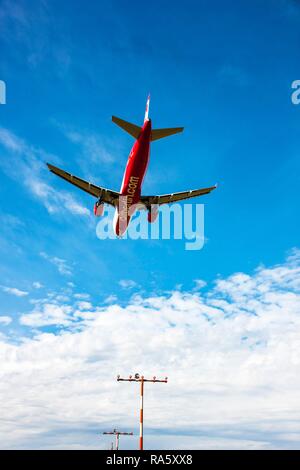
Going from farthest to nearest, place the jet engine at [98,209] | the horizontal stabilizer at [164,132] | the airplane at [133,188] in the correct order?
the jet engine at [98,209] < the horizontal stabilizer at [164,132] < the airplane at [133,188]

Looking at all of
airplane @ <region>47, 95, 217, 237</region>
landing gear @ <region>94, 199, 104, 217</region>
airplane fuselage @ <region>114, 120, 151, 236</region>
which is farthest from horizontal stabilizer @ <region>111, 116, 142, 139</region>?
landing gear @ <region>94, 199, 104, 217</region>

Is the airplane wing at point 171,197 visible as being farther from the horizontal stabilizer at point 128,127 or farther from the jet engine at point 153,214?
the horizontal stabilizer at point 128,127

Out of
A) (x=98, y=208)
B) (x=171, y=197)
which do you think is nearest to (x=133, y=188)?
(x=98, y=208)

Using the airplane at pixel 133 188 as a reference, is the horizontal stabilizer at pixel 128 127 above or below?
above

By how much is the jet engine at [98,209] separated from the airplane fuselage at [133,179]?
1742mm

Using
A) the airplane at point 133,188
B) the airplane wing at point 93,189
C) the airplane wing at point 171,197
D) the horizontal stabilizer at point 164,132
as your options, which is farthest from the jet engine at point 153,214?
the horizontal stabilizer at point 164,132

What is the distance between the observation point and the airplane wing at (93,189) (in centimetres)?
4866

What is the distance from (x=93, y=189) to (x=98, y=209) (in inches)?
93.7

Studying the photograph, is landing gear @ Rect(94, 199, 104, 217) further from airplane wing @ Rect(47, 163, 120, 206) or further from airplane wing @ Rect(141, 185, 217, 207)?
airplane wing @ Rect(141, 185, 217, 207)
